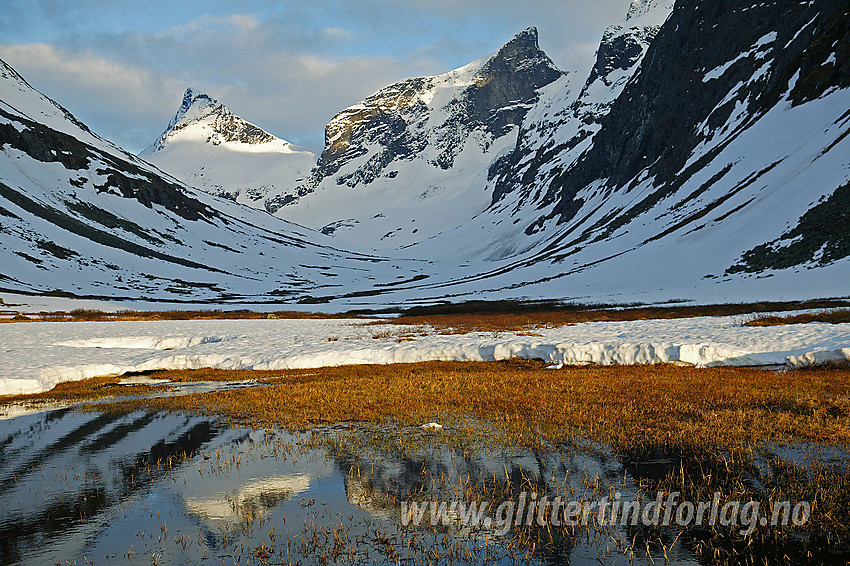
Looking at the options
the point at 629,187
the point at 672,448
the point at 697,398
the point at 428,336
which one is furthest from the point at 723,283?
the point at 629,187

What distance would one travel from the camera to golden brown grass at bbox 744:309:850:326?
3007 cm

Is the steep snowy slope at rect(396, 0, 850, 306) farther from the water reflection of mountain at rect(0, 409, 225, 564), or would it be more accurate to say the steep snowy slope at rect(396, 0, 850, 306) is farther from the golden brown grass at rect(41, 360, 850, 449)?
the water reflection of mountain at rect(0, 409, 225, 564)

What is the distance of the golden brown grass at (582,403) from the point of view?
1303 centimetres

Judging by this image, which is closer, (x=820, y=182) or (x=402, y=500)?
(x=402, y=500)

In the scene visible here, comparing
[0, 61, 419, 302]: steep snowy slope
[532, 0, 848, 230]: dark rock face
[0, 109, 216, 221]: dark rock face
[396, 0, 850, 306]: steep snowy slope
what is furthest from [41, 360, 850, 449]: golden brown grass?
[0, 109, 216, 221]: dark rock face

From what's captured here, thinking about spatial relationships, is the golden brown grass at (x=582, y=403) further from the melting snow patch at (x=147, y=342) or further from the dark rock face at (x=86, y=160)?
the dark rock face at (x=86, y=160)

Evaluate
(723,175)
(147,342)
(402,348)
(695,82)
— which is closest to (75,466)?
(402,348)

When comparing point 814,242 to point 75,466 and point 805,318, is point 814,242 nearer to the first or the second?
point 805,318

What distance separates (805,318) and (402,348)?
24.0m

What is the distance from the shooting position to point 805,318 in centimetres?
3152

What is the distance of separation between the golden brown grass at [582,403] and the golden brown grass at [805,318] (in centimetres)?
1125

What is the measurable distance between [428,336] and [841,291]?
3620 centimetres

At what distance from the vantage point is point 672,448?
12.0m

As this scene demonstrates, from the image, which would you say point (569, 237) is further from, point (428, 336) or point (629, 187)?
point (428, 336)
